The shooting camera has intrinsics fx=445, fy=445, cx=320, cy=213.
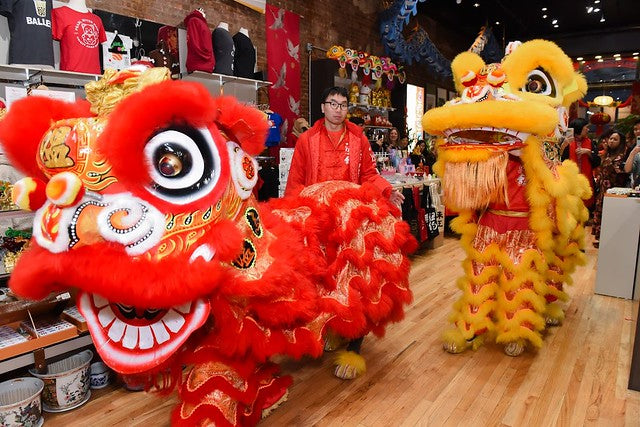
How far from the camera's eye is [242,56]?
4.11 m

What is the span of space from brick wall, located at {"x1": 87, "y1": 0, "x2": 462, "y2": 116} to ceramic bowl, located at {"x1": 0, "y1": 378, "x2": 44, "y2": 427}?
2.79 meters

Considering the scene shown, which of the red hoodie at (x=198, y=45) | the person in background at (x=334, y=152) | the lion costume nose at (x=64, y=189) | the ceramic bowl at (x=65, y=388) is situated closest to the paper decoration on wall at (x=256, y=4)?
the red hoodie at (x=198, y=45)

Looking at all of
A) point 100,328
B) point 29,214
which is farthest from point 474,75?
point 29,214

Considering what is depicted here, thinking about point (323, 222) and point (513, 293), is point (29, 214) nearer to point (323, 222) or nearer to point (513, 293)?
point (323, 222)

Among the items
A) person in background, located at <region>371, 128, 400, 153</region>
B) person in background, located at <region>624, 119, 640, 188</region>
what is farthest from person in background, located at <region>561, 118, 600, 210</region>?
person in background, located at <region>371, 128, 400, 153</region>

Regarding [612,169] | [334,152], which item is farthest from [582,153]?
[334,152]

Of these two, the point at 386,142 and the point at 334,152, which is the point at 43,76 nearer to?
the point at 334,152

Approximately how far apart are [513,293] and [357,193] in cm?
110

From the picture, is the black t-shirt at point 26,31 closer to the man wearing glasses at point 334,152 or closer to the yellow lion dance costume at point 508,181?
the man wearing glasses at point 334,152

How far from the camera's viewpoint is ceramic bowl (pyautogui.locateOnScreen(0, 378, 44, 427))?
1.72m

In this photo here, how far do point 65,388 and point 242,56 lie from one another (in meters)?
3.14

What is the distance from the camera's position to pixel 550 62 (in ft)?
7.43

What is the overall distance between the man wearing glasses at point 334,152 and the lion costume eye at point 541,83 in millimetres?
920

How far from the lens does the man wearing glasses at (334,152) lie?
227 cm
